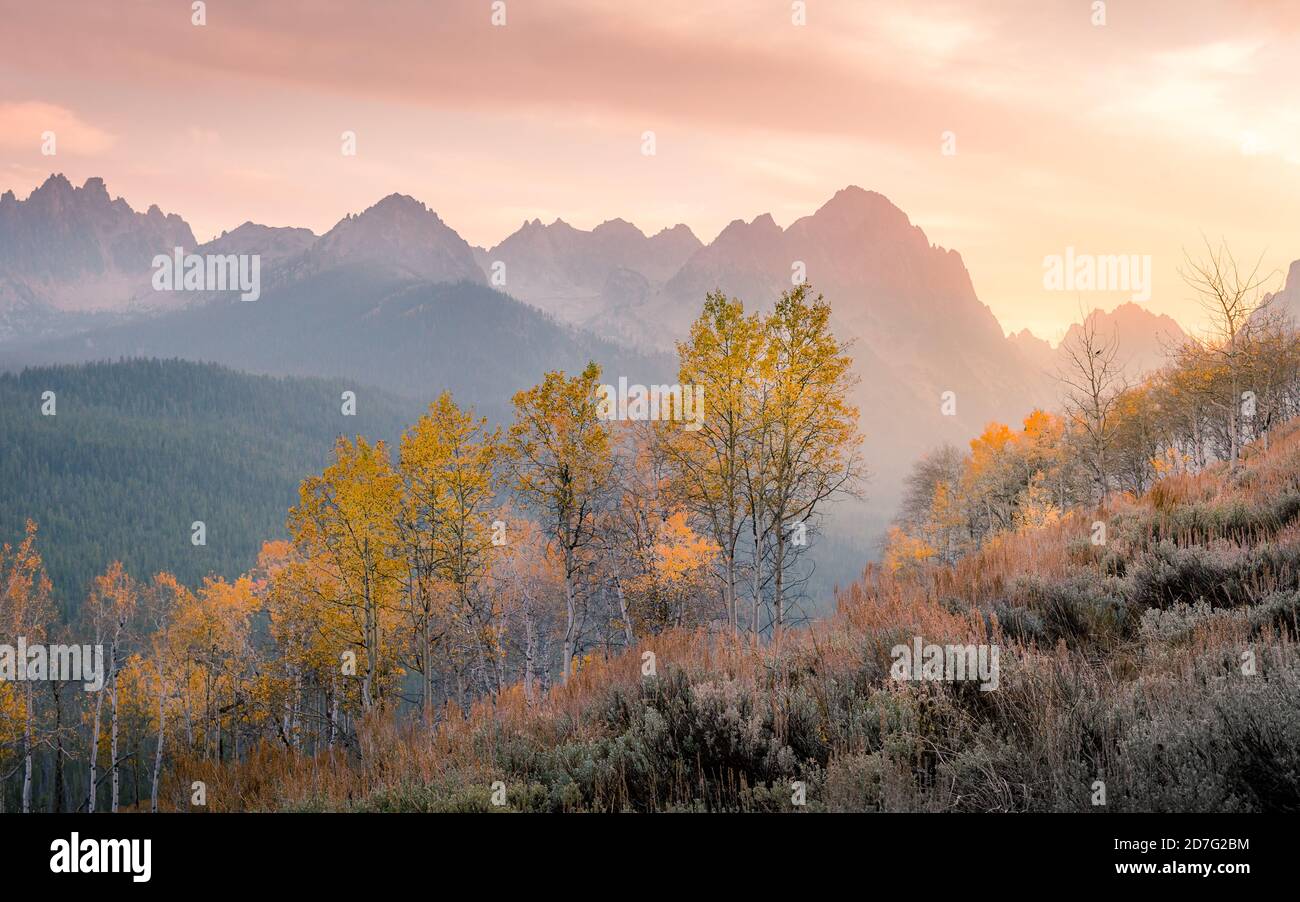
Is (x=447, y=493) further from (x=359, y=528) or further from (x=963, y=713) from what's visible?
(x=963, y=713)

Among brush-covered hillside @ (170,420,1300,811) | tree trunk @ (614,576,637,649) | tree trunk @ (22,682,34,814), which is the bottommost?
tree trunk @ (22,682,34,814)

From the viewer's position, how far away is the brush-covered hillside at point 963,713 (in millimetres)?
4008

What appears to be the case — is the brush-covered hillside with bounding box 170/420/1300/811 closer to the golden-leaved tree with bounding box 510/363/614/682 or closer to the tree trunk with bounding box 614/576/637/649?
the golden-leaved tree with bounding box 510/363/614/682

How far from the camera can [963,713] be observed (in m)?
4.89

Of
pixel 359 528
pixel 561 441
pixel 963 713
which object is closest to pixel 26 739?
pixel 359 528

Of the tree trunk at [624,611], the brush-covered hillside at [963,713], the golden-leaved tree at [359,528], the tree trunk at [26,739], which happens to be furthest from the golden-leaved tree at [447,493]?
the tree trunk at [26,739]

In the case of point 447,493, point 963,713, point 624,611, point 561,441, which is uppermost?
point 561,441

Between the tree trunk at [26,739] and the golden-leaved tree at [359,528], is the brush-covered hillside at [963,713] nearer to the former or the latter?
the golden-leaved tree at [359,528]

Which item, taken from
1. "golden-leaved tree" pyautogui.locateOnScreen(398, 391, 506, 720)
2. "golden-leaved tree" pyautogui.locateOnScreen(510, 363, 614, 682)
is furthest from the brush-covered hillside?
"golden-leaved tree" pyautogui.locateOnScreen(398, 391, 506, 720)

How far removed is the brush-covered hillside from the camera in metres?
4.01

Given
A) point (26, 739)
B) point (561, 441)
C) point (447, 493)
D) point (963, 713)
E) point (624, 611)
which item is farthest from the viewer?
point (26, 739)
